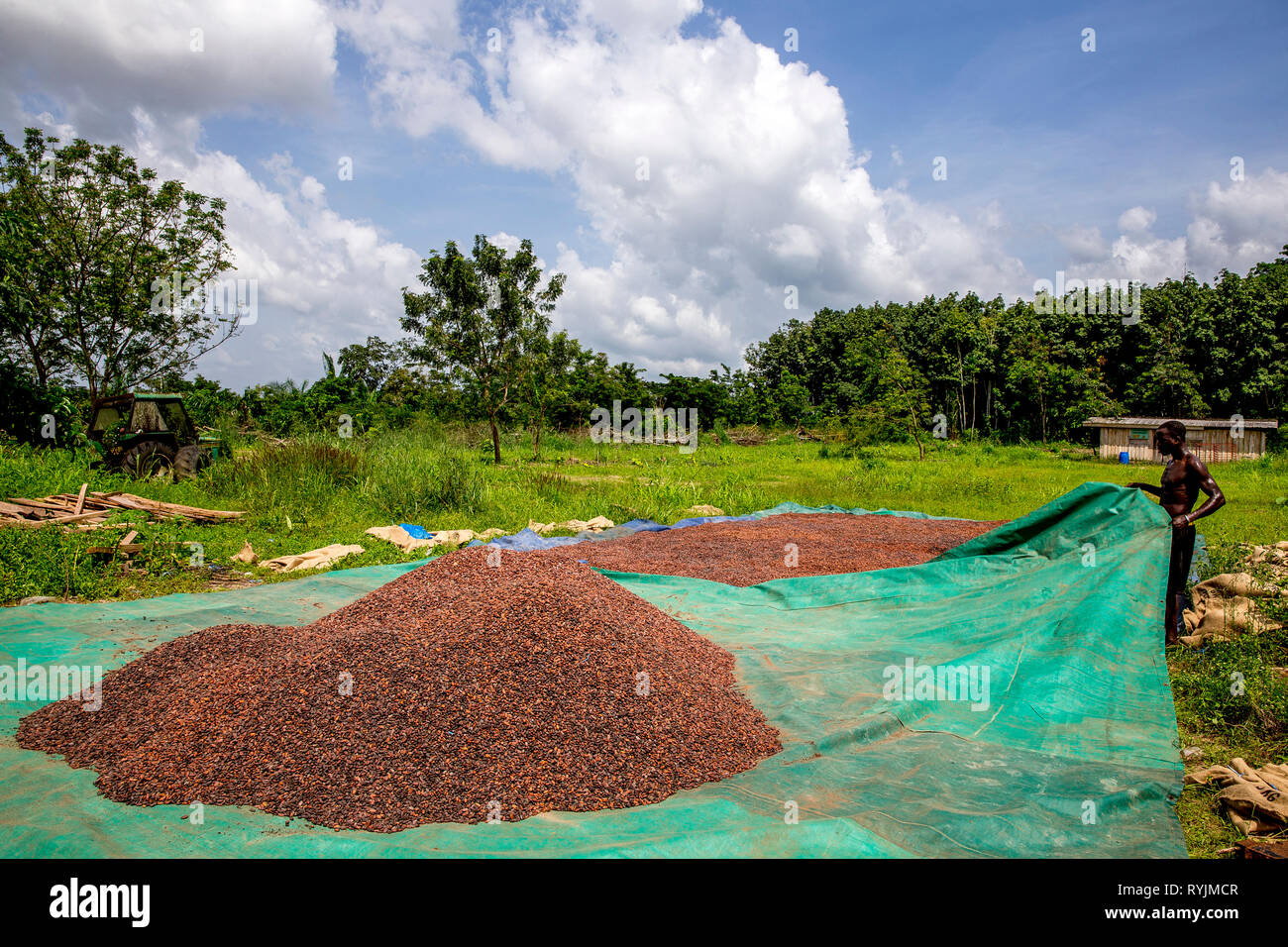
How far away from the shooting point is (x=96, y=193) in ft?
38.7

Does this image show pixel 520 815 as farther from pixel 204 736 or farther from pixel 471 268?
pixel 471 268

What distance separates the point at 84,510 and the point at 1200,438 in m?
24.3

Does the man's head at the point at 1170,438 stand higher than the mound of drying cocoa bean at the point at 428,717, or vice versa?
the man's head at the point at 1170,438

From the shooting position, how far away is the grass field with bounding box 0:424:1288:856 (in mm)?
3596

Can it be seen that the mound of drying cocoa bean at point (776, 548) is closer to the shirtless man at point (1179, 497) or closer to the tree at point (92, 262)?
the shirtless man at point (1179, 497)

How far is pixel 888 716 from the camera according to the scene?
3.06 m

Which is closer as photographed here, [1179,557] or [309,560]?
[1179,557]

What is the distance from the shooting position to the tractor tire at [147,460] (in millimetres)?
9664

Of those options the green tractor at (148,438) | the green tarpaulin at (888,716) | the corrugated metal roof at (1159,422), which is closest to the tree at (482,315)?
the green tractor at (148,438)

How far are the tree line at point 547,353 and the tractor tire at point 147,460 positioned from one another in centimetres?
223

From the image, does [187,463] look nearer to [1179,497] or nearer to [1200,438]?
[1179,497]

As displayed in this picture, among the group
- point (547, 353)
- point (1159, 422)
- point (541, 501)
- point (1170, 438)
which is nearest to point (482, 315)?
point (547, 353)

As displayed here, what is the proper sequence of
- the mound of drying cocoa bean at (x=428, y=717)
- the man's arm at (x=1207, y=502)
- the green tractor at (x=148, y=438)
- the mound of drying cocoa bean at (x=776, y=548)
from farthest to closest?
the green tractor at (x=148, y=438), the mound of drying cocoa bean at (x=776, y=548), the man's arm at (x=1207, y=502), the mound of drying cocoa bean at (x=428, y=717)
